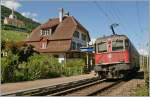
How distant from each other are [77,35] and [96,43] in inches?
1278

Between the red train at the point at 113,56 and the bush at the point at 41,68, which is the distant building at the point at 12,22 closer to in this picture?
the bush at the point at 41,68

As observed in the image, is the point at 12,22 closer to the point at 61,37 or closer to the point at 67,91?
the point at 61,37

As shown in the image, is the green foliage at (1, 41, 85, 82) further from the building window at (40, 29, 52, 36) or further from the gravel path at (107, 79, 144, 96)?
the building window at (40, 29, 52, 36)

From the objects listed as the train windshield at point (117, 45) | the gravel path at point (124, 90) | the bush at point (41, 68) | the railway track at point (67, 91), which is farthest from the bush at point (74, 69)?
the gravel path at point (124, 90)

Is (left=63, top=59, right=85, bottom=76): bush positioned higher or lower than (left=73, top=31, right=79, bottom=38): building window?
lower

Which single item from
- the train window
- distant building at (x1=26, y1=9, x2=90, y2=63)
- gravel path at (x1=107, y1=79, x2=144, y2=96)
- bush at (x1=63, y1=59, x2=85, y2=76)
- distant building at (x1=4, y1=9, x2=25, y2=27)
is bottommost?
gravel path at (x1=107, y1=79, x2=144, y2=96)

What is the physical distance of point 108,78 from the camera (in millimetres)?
24719

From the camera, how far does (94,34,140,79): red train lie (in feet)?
73.6

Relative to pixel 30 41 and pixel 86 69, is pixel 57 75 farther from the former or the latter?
pixel 30 41

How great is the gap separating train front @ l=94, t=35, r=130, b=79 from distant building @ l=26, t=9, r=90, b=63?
28.2 metres

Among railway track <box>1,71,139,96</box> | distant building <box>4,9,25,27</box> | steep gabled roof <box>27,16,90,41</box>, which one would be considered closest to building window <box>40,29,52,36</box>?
steep gabled roof <box>27,16,90,41</box>

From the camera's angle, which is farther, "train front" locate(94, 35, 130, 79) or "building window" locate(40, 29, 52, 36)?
"building window" locate(40, 29, 52, 36)

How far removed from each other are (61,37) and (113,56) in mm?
32312

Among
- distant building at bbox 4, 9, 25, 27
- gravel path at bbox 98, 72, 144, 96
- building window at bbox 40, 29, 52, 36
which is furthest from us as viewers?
distant building at bbox 4, 9, 25, 27
